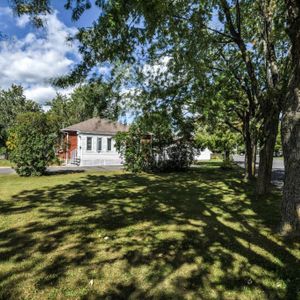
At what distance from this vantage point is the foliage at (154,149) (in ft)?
55.1

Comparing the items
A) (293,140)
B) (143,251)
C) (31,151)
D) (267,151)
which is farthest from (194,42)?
(31,151)

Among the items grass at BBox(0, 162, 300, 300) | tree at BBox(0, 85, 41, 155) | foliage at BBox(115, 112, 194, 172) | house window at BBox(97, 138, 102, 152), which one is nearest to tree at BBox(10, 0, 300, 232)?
grass at BBox(0, 162, 300, 300)

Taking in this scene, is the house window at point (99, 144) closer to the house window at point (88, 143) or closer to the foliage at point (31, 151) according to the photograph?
the house window at point (88, 143)

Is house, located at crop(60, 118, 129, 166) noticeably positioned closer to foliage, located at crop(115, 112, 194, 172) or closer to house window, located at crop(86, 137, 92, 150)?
house window, located at crop(86, 137, 92, 150)

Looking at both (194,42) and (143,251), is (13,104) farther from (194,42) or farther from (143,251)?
(143,251)

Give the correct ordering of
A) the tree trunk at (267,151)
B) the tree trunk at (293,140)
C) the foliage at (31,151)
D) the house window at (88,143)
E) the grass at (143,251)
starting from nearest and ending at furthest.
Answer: the grass at (143,251), the tree trunk at (293,140), the tree trunk at (267,151), the foliage at (31,151), the house window at (88,143)

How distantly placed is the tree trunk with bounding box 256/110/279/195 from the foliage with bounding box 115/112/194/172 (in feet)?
23.4

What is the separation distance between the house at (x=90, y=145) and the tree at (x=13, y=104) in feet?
72.8

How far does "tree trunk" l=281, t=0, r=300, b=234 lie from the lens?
5.21 metres

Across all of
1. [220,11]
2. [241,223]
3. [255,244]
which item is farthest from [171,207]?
[220,11]

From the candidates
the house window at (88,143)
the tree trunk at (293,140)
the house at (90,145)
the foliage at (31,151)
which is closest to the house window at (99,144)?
the house at (90,145)

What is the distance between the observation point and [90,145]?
24391mm

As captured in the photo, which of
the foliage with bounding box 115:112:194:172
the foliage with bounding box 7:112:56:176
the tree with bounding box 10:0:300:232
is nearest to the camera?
the tree with bounding box 10:0:300:232

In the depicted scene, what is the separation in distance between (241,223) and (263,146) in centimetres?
363
